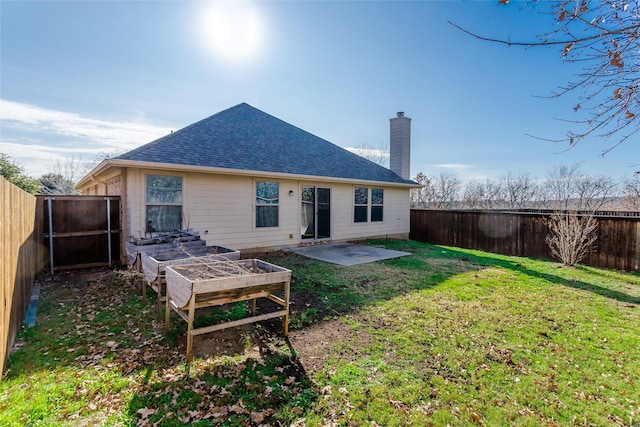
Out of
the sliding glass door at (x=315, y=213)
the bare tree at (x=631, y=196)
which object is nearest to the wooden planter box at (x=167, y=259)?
the sliding glass door at (x=315, y=213)

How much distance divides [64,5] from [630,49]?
403 inches

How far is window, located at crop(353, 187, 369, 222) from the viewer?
11781mm

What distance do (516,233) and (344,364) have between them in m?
10.1

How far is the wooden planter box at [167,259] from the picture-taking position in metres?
3.97

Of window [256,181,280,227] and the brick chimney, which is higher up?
the brick chimney

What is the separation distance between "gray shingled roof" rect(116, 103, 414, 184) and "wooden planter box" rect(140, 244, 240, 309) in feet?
9.68

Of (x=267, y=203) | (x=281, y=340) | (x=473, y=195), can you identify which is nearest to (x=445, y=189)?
(x=473, y=195)

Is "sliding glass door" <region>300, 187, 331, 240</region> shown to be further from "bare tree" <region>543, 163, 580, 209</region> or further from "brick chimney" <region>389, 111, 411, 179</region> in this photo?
"bare tree" <region>543, 163, 580, 209</region>

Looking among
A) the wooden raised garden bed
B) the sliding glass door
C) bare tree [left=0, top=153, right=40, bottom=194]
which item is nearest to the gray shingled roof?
the sliding glass door

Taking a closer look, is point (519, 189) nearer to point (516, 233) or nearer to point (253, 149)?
point (516, 233)

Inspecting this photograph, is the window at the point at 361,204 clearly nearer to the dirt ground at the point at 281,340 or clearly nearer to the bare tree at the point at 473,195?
the dirt ground at the point at 281,340

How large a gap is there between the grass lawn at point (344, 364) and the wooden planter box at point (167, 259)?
563 mm

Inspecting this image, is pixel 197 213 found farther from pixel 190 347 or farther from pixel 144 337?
pixel 190 347

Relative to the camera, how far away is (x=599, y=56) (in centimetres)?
193
